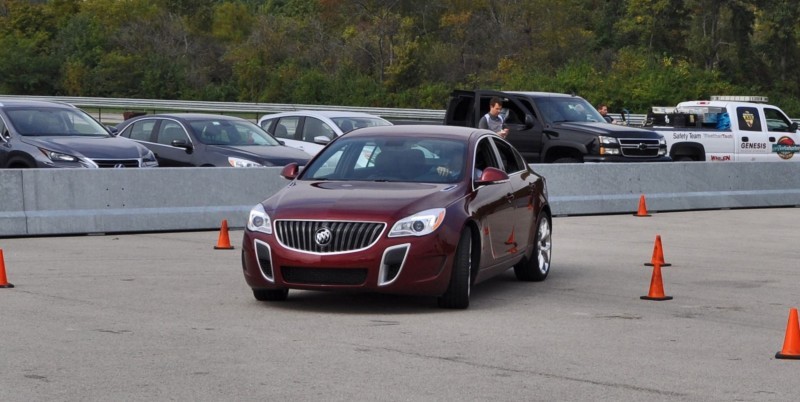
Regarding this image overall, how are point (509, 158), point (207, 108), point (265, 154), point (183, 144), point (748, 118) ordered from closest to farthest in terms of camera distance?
point (509, 158) < point (265, 154) < point (183, 144) < point (748, 118) < point (207, 108)

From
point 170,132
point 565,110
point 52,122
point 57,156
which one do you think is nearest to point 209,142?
point 170,132

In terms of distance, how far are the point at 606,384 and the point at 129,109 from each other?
45610 millimetres

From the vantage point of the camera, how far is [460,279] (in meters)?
11.0

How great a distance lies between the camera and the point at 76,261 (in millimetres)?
14484

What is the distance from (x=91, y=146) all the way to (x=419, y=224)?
34.3ft

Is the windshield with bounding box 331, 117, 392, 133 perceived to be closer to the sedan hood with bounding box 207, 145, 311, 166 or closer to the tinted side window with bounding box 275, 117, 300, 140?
the tinted side window with bounding box 275, 117, 300, 140

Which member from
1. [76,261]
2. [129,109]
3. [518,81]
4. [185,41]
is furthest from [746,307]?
[185,41]

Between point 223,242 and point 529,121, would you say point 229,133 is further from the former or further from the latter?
point 223,242

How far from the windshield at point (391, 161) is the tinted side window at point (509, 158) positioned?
1026 millimetres

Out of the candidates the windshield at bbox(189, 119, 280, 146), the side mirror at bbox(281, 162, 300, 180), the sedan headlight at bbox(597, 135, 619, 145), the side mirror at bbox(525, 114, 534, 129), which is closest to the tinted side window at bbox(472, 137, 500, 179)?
the side mirror at bbox(281, 162, 300, 180)

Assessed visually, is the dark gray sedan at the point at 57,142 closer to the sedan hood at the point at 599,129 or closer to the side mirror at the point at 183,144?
the side mirror at the point at 183,144

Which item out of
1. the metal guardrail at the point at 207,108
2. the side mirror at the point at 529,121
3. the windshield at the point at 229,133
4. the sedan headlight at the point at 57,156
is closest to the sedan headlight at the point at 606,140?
the side mirror at the point at 529,121

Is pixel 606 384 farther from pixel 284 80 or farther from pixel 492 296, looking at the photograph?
pixel 284 80

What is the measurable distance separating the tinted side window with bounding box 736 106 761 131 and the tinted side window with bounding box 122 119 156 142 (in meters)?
12.7
